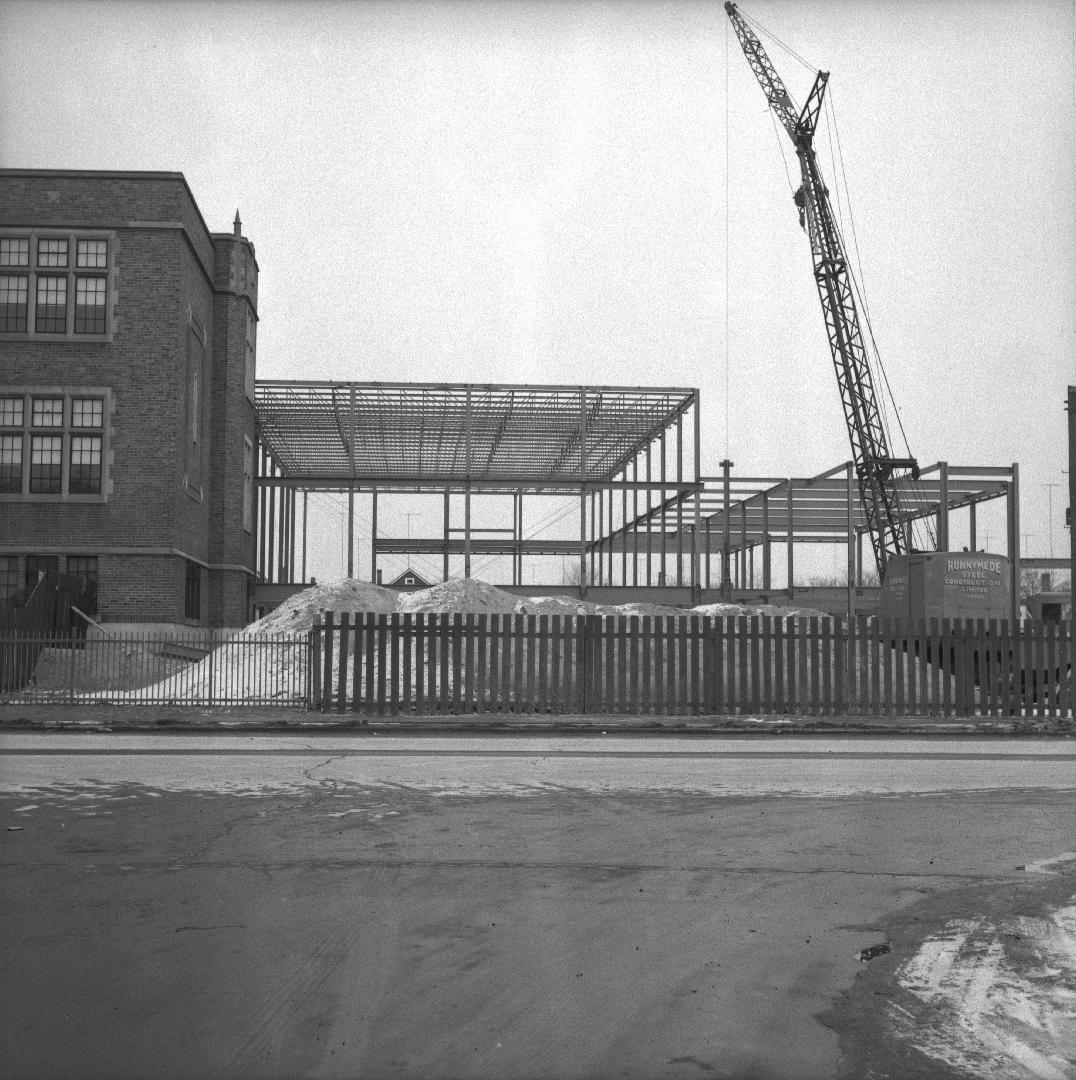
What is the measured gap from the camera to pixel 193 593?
3319 centimetres

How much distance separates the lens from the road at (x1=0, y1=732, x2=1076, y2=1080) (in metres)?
4.92

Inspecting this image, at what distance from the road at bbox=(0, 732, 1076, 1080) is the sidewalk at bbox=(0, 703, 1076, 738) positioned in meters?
7.07

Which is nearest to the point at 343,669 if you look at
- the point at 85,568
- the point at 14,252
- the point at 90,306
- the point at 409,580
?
the point at 85,568

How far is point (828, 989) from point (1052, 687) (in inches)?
722

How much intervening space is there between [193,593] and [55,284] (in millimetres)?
8361

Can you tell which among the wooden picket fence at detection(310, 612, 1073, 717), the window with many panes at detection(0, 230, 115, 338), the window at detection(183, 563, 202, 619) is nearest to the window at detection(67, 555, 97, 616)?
the window at detection(183, 563, 202, 619)

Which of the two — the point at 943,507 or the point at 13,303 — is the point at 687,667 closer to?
the point at 943,507

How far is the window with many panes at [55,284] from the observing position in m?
29.4

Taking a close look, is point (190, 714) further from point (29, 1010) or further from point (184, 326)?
point (29, 1010)

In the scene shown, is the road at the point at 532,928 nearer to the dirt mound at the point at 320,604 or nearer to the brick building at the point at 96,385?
the dirt mound at the point at 320,604

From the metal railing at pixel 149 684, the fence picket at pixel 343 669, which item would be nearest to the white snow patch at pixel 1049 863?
the fence picket at pixel 343 669

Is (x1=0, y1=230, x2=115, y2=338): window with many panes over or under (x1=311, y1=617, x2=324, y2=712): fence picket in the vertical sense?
over

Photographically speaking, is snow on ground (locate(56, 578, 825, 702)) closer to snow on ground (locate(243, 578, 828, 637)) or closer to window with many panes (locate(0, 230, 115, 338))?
snow on ground (locate(243, 578, 828, 637))

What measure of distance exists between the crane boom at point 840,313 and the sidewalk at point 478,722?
1866 centimetres
